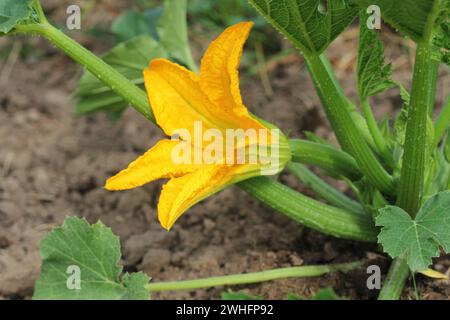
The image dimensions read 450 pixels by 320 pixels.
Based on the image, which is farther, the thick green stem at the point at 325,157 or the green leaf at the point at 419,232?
the thick green stem at the point at 325,157

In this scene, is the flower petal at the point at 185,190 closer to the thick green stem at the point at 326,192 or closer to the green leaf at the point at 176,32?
the thick green stem at the point at 326,192

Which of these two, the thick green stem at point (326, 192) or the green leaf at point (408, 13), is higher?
the green leaf at point (408, 13)

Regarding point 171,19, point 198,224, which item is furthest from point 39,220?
point 171,19

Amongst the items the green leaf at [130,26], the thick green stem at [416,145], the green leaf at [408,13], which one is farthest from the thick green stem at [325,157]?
the green leaf at [130,26]

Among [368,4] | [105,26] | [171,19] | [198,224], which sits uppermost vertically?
[105,26]

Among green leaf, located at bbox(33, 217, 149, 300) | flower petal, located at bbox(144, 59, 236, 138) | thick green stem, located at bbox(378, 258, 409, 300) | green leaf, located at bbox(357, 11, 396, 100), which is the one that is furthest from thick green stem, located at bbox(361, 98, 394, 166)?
green leaf, located at bbox(33, 217, 149, 300)
